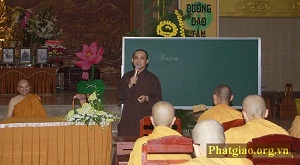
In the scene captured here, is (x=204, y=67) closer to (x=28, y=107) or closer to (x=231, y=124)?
(x=28, y=107)

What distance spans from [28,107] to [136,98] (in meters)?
1.58

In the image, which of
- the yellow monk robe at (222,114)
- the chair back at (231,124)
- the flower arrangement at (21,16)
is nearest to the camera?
the chair back at (231,124)

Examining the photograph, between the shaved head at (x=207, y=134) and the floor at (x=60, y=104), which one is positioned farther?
the floor at (x=60, y=104)

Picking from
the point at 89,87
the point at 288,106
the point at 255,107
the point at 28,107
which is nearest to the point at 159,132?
the point at 255,107

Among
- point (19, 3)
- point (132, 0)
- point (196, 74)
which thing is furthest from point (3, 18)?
point (196, 74)

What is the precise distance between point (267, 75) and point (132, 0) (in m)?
5.93

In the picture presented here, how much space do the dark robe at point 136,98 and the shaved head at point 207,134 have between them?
3607 mm

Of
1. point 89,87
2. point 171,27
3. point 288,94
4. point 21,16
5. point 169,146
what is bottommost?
point 288,94

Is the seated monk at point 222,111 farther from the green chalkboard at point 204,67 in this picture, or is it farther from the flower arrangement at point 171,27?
the flower arrangement at point 171,27

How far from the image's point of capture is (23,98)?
23.6 ft

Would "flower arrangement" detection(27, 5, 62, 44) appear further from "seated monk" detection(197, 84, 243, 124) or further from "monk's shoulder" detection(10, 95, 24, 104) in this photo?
"seated monk" detection(197, 84, 243, 124)

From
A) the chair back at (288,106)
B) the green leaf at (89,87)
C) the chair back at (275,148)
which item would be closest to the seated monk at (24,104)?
the green leaf at (89,87)

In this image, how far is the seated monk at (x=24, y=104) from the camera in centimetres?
713

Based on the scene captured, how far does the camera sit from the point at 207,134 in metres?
2.80
